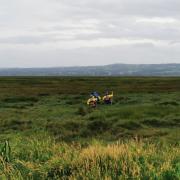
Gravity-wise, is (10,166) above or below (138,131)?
above

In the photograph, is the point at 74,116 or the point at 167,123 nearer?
the point at 167,123

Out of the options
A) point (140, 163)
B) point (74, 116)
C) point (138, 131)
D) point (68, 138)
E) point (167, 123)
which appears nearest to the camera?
point (140, 163)

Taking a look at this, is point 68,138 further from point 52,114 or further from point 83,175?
point 83,175

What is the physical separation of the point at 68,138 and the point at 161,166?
1227cm

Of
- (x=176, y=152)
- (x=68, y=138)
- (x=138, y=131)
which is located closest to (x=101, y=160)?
(x=176, y=152)

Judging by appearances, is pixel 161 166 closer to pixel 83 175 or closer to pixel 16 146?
pixel 83 175

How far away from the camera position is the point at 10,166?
9.02 metres

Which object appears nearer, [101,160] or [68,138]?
[101,160]

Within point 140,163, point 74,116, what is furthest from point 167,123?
point 140,163

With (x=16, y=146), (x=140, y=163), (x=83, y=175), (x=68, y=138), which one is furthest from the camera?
(x=68, y=138)

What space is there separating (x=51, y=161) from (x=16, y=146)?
2.62 m

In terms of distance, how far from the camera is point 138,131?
870 inches

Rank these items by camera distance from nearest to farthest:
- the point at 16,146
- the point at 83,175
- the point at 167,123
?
1. the point at 83,175
2. the point at 16,146
3. the point at 167,123

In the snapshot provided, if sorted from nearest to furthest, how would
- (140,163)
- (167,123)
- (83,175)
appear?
(83,175)
(140,163)
(167,123)
